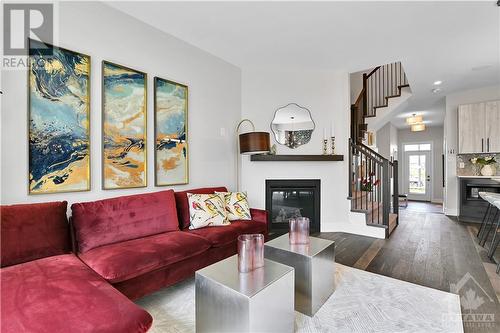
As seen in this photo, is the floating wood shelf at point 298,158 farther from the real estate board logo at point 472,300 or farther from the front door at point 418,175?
the front door at point 418,175

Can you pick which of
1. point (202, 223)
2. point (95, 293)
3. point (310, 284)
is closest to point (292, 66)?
point (202, 223)

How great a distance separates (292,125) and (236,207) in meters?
1.90

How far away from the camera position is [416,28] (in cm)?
286

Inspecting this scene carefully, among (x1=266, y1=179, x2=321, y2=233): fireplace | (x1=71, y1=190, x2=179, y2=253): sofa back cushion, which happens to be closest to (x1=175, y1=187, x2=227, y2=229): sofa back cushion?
(x1=71, y1=190, x2=179, y2=253): sofa back cushion

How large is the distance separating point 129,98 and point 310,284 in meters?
2.51

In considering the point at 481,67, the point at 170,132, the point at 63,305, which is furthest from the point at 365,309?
the point at 481,67

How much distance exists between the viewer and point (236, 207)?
3006mm

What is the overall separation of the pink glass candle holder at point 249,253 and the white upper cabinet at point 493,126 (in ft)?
18.8

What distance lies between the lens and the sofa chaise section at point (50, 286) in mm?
1024

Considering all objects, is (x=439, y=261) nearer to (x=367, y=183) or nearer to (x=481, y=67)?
(x=367, y=183)

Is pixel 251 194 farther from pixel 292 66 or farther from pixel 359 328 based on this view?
pixel 359 328

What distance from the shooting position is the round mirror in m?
4.14

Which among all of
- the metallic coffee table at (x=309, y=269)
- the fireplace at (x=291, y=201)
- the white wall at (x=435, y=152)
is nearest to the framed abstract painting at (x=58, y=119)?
the metallic coffee table at (x=309, y=269)

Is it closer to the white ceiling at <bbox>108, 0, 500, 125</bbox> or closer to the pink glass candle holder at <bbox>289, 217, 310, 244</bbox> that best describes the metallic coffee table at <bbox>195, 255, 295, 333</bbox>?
the pink glass candle holder at <bbox>289, 217, 310, 244</bbox>
